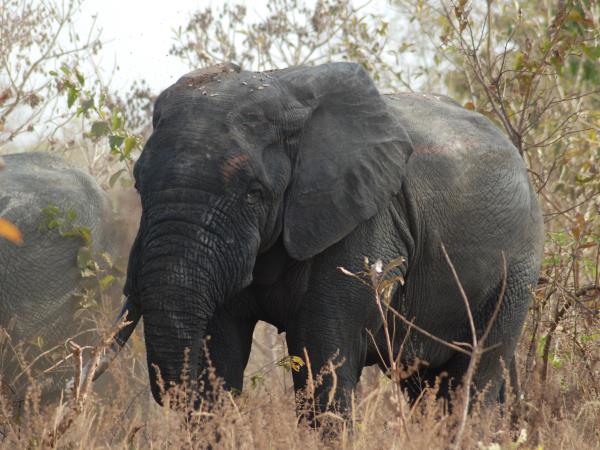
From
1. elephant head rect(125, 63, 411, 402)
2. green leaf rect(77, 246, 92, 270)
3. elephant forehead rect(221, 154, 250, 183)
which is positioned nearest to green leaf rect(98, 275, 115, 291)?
green leaf rect(77, 246, 92, 270)

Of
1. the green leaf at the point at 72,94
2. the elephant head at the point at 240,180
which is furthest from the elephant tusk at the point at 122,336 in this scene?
the green leaf at the point at 72,94

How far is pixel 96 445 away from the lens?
3.90 metres

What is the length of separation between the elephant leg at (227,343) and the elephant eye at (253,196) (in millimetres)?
517

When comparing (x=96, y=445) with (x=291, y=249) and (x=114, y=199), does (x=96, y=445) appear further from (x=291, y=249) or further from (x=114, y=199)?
(x=114, y=199)

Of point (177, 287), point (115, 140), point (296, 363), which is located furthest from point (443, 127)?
point (115, 140)

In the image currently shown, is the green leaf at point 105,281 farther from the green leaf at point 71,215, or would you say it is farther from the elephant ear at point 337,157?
the elephant ear at point 337,157

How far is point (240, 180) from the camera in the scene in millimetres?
4328

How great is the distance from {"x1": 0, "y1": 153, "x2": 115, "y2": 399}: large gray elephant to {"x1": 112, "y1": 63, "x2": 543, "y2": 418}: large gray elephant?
2191mm

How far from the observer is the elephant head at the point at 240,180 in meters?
4.20

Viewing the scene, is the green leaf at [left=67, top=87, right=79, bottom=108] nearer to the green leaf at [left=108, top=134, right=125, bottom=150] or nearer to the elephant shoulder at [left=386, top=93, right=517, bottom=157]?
the green leaf at [left=108, top=134, right=125, bottom=150]

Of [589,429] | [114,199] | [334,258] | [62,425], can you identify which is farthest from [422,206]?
[114,199]

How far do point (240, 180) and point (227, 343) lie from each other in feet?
2.60

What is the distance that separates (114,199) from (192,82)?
3104 mm

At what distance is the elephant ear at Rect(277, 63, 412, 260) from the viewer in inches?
179
